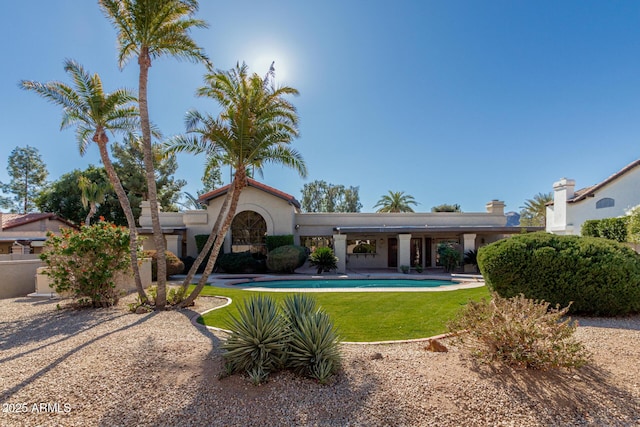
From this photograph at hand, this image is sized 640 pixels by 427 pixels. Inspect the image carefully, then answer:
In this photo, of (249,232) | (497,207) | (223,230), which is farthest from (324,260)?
(497,207)

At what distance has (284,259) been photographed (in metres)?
22.0

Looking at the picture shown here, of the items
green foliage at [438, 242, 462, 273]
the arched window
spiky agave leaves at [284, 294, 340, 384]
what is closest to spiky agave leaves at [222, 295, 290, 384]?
spiky agave leaves at [284, 294, 340, 384]

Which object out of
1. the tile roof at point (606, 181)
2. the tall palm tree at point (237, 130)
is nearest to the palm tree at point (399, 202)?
the tile roof at point (606, 181)

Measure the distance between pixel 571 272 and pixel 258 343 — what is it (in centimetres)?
841

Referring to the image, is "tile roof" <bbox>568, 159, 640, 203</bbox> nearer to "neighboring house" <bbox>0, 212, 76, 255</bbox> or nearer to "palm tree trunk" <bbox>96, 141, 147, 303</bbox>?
"palm tree trunk" <bbox>96, 141, 147, 303</bbox>

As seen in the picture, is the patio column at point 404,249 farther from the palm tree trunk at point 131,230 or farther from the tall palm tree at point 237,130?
the palm tree trunk at point 131,230

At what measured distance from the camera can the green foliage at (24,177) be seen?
48188mm

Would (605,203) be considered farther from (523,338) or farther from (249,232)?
(249,232)

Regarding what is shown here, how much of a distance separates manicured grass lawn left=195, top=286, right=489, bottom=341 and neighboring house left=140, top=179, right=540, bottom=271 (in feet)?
35.4

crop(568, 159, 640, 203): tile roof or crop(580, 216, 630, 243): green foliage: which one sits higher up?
crop(568, 159, 640, 203): tile roof

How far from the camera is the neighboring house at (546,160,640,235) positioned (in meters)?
19.4

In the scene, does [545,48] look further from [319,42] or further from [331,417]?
[331,417]

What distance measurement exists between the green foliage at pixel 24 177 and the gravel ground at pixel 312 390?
2292 inches

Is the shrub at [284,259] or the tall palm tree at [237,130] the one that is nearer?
the tall palm tree at [237,130]
